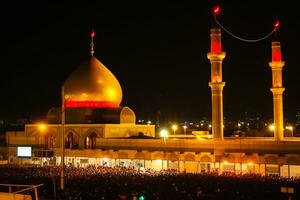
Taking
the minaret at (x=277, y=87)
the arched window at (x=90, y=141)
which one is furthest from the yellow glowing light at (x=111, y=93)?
the minaret at (x=277, y=87)

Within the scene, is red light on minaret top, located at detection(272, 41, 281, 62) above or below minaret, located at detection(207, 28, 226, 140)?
above

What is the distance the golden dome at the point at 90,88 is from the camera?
45.1m

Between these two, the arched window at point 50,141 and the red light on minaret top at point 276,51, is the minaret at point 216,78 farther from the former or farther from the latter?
the arched window at point 50,141

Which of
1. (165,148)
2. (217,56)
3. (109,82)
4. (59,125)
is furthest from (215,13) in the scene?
(59,125)

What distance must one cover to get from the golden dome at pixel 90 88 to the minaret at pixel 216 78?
12.0m

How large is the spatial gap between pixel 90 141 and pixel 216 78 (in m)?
12.9

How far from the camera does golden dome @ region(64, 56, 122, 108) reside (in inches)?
1774

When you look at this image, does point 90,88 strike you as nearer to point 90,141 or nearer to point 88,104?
point 88,104

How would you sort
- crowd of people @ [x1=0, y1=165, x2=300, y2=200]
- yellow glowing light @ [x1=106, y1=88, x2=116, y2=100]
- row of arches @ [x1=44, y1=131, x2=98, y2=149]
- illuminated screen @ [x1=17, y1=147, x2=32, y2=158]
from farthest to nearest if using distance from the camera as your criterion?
yellow glowing light @ [x1=106, y1=88, x2=116, y2=100]
row of arches @ [x1=44, y1=131, x2=98, y2=149]
illuminated screen @ [x1=17, y1=147, x2=32, y2=158]
crowd of people @ [x1=0, y1=165, x2=300, y2=200]

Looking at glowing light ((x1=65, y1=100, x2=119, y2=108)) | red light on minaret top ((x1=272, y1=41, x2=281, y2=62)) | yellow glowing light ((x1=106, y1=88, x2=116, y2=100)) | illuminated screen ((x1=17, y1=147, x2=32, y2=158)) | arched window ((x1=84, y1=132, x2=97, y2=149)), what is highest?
red light on minaret top ((x1=272, y1=41, x2=281, y2=62))

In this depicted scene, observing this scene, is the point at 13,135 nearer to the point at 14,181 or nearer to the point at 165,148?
the point at 165,148

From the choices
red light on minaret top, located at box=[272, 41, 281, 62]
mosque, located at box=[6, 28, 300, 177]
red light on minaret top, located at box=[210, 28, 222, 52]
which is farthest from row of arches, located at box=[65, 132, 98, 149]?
red light on minaret top, located at box=[272, 41, 281, 62]

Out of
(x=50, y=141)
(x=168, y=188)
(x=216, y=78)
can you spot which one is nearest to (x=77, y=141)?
(x=50, y=141)

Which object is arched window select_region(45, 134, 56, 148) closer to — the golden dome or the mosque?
the mosque
